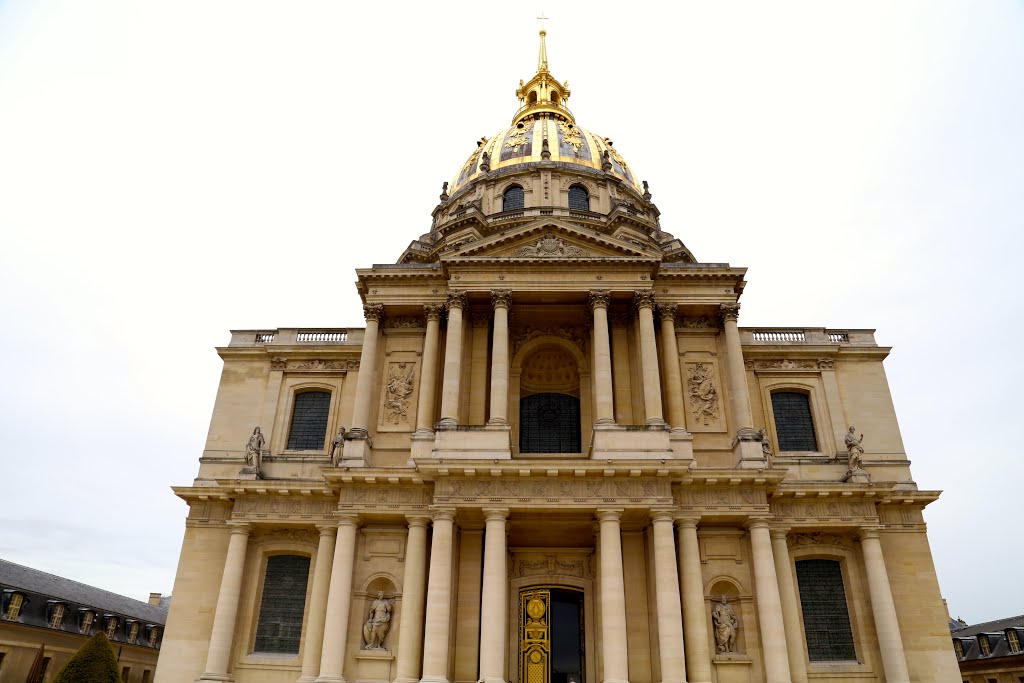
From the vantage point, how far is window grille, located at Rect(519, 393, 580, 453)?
27031mm

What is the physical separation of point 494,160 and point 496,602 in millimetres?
29357

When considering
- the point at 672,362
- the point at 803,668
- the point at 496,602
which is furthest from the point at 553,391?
the point at 803,668

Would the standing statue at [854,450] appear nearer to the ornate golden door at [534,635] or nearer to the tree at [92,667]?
the ornate golden door at [534,635]

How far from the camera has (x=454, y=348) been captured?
25.3 meters

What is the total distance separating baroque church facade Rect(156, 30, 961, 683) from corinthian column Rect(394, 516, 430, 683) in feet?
0.27

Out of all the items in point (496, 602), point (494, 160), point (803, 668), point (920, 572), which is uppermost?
point (494, 160)

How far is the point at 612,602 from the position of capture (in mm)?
20391

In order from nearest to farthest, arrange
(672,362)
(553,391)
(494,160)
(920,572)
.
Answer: (920,572), (672,362), (553,391), (494,160)

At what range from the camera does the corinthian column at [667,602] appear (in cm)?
1986

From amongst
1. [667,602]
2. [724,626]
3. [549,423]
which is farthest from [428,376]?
[724,626]

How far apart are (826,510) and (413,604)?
45.6 ft

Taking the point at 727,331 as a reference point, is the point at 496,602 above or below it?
below

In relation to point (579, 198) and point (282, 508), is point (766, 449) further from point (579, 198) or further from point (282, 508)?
point (579, 198)

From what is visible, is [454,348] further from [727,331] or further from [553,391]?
[727,331]
